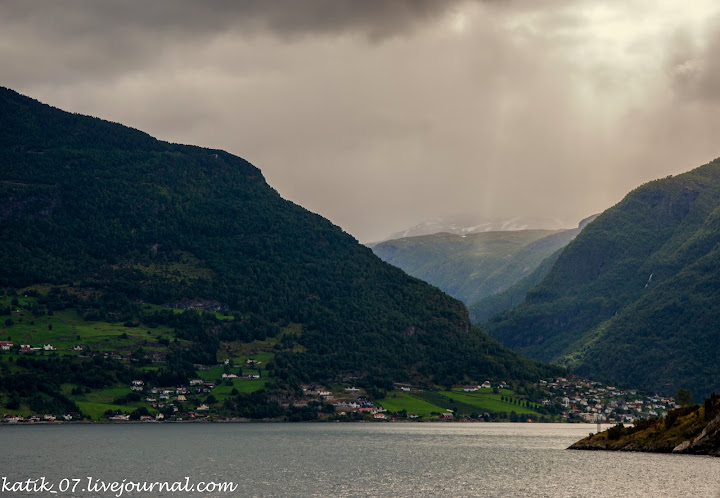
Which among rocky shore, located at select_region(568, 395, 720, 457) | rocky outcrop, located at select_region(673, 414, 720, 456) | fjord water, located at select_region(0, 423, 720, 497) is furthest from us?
rocky shore, located at select_region(568, 395, 720, 457)

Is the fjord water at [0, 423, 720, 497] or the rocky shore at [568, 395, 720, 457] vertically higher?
the rocky shore at [568, 395, 720, 457]

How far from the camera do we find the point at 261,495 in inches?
4717

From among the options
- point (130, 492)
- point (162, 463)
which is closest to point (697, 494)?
point (130, 492)

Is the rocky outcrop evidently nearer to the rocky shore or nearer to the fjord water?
the rocky shore

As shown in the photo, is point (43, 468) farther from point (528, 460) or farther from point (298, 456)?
point (528, 460)

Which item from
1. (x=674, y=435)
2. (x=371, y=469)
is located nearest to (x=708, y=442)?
(x=674, y=435)

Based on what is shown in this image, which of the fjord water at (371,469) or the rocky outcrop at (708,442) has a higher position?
the rocky outcrop at (708,442)

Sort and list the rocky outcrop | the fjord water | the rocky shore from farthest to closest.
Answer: the rocky shore → the rocky outcrop → the fjord water

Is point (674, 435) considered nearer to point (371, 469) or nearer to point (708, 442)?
point (708, 442)

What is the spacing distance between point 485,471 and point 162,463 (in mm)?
55445

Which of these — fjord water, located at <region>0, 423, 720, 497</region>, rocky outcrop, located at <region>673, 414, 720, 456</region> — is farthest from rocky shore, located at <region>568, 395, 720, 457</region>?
fjord water, located at <region>0, 423, 720, 497</region>

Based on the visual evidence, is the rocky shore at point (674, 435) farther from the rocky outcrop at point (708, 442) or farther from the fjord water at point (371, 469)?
the fjord water at point (371, 469)

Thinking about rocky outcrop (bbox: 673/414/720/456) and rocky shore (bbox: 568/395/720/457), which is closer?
rocky outcrop (bbox: 673/414/720/456)

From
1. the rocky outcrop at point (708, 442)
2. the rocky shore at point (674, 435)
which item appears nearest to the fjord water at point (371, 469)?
the rocky outcrop at point (708, 442)
